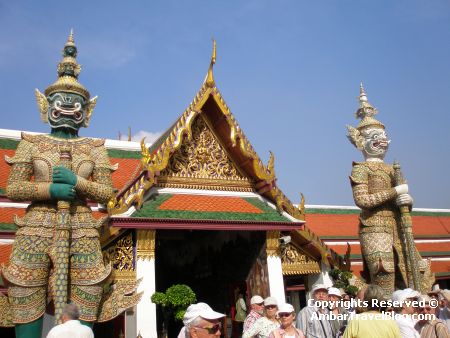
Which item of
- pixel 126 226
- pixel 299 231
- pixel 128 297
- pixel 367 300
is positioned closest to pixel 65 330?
pixel 367 300

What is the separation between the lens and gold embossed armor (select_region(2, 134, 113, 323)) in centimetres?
495

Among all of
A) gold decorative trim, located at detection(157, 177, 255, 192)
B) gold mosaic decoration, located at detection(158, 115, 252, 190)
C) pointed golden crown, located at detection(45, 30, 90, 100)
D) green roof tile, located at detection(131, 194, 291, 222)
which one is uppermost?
pointed golden crown, located at detection(45, 30, 90, 100)

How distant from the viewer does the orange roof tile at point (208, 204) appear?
6.80 m

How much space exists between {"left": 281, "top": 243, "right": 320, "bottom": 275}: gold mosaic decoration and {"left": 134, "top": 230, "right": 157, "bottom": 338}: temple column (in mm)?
2450

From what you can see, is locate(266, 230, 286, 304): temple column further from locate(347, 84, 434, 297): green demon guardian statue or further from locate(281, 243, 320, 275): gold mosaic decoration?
locate(347, 84, 434, 297): green demon guardian statue

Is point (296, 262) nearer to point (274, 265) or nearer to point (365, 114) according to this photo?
point (274, 265)

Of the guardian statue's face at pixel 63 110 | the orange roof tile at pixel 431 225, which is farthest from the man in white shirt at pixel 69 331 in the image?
the orange roof tile at pixel 431 225

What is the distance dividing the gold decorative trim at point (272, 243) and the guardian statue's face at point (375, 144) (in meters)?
2.17

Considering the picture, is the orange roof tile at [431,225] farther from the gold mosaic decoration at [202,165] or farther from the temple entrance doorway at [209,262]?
the gold mosaic decoration at [202,165]

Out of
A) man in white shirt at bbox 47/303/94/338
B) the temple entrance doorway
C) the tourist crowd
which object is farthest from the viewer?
the temple entrance doorway

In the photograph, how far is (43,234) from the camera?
516cm

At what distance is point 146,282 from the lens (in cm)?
629

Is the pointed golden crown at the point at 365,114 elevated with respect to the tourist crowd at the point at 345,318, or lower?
elevated

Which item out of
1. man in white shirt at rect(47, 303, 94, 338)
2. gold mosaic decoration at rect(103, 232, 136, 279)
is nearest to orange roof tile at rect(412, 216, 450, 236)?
gold mosaic decoration at rect(103, 232, 136, 279)
